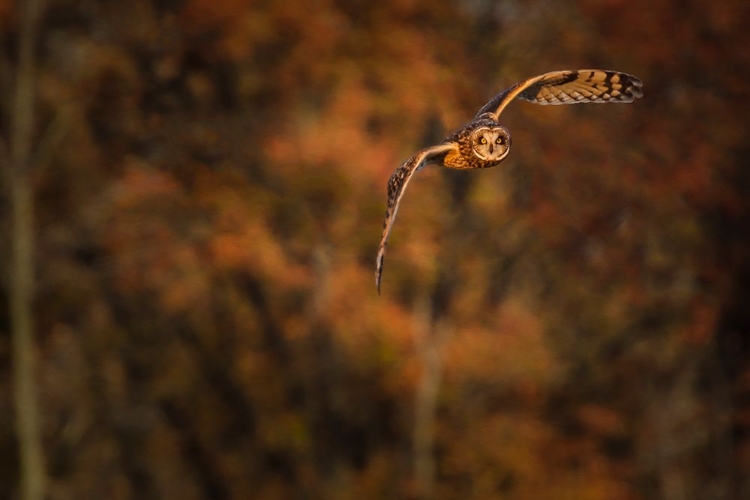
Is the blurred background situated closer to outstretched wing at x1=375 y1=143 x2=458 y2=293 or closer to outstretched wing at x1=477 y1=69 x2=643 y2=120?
outstretched wing at x1=477 y1=69 x2=643 y2=120

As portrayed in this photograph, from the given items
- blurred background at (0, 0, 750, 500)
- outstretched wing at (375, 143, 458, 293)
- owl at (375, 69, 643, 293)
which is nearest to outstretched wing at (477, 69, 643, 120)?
owl at (375, 69, 643, 293)

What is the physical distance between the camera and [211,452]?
37.4ft

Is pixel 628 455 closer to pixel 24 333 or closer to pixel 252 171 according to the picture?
pixel 252 171

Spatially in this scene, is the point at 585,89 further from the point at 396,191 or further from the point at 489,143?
the point at 396,191

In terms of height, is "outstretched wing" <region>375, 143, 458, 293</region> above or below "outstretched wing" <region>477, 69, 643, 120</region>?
below

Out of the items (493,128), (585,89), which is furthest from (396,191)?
(585,89)

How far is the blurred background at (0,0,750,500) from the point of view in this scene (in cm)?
934

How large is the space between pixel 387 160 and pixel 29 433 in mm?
3449

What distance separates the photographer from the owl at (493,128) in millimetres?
2990

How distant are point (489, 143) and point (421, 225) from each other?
20.2 feet

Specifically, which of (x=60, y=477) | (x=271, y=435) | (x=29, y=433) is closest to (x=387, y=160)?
(x=271, y=435)

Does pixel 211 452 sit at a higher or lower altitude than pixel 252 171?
lower

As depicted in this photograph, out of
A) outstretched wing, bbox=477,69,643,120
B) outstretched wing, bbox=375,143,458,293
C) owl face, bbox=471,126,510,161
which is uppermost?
outstretched wing, bbox=477,69,643,120

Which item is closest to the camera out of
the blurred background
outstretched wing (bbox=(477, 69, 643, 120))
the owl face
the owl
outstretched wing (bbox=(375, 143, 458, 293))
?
outstretched wing (bbox=(375, 143, 458, 293))
